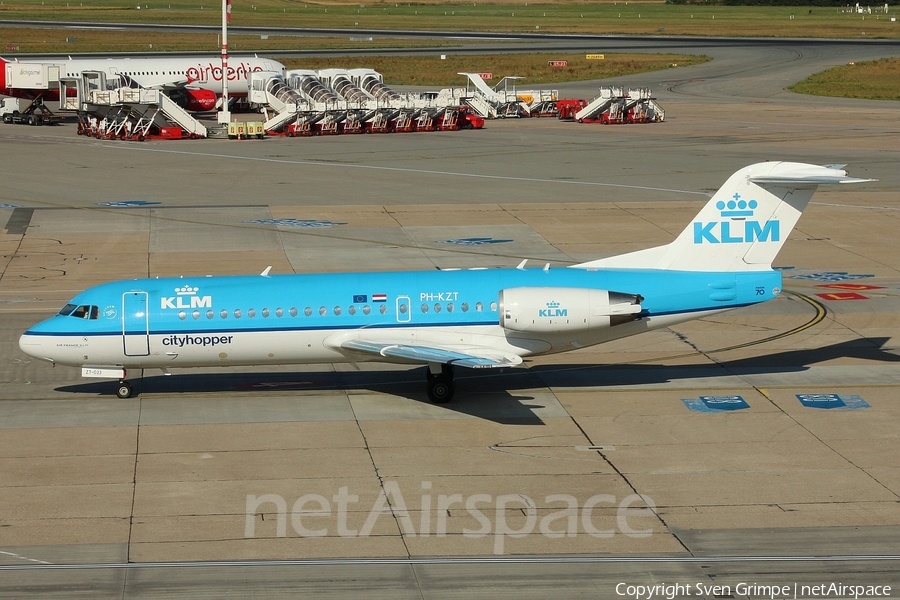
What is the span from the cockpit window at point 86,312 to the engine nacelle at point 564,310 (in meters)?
9.71

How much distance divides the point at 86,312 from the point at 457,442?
9694 millimetres

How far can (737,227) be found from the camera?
27.6 m

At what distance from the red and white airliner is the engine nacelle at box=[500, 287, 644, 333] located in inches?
2550

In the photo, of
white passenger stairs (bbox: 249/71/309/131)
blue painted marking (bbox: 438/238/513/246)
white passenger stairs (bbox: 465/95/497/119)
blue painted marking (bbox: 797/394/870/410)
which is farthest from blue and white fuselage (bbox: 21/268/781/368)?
white passenger stairs (bbox: 465/95/497/119)

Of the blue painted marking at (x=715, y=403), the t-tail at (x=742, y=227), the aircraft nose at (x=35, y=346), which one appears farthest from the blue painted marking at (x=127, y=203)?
the blue painted marking at (x=715, y=403)

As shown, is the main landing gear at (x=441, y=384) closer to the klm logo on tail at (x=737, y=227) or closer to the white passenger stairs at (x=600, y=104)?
the klm logo on tail at (x=737, y=227)

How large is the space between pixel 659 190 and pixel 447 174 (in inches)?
463

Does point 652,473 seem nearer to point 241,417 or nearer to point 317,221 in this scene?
point 241,417

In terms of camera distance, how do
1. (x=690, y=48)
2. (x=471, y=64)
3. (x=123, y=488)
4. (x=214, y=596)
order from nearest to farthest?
(x=214, y=596)
(x=123, y=488)
(x=471, y=64)
(x=690, y=48)

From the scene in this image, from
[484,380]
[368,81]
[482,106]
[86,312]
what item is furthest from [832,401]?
[368,81]

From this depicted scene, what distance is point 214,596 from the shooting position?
17156 mm

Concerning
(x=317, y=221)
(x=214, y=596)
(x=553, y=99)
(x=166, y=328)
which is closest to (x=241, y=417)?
(x=166, y=328)

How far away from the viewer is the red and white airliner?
82.9 meters

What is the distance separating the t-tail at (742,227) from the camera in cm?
2753
